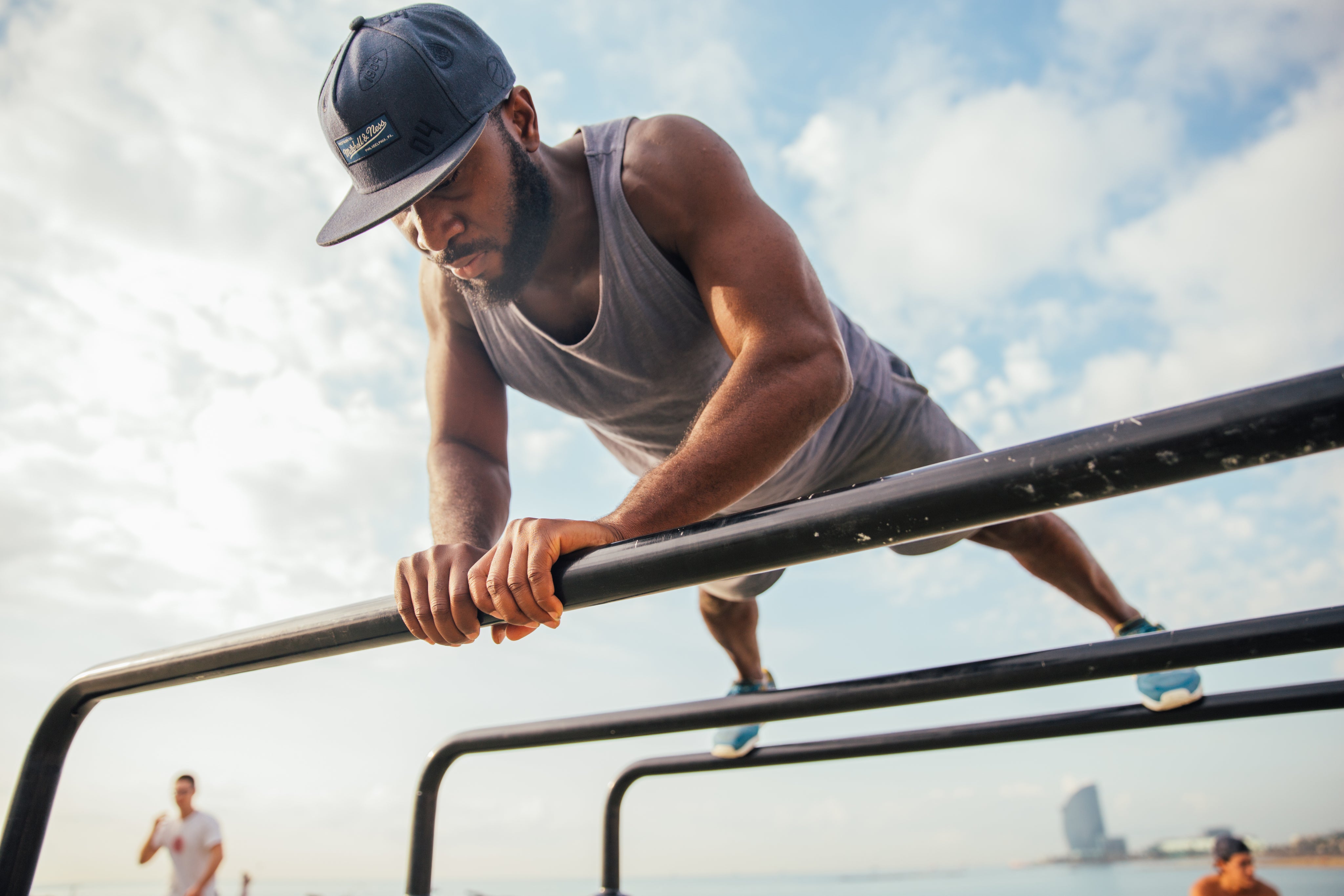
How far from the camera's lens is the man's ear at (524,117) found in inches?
51.1

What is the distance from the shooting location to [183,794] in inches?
159

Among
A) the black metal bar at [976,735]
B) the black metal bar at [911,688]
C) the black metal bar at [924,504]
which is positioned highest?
the black metal bar at [924,504]

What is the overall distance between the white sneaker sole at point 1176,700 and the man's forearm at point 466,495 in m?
1.14

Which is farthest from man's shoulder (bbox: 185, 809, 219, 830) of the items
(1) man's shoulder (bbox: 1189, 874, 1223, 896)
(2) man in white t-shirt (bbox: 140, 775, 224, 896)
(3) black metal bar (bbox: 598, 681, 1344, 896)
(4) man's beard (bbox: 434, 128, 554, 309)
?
(1) man's shoulder (bbox: 1189, 874, 1223, 896)

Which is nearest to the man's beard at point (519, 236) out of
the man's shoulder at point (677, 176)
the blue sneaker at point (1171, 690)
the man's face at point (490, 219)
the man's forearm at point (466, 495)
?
the man's face at point (490, 219)

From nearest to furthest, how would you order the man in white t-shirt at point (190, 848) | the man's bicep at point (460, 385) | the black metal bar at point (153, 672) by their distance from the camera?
1. the black metal bar at point (153, 672)
2. the man's bicep at point (460, 385)
3. the man in white t-shirt at point (190, 848)

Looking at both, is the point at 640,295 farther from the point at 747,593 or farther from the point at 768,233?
the point at 747,593

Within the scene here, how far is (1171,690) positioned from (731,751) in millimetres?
860

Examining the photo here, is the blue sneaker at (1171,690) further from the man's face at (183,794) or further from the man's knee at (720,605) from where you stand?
the man's face at (183,794)

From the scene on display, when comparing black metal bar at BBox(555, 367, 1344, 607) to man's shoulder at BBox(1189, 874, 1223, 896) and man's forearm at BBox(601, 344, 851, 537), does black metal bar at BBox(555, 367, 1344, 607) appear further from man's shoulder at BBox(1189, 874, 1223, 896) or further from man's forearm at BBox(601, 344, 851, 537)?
man's shoulder at BBox(1189, 874, 1223, 896)

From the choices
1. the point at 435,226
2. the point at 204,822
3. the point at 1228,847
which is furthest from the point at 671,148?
the point at 1228,847

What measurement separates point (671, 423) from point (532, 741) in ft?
2.18

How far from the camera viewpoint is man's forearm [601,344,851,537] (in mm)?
864

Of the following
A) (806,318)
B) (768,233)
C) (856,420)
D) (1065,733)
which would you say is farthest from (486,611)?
(1065,733)
